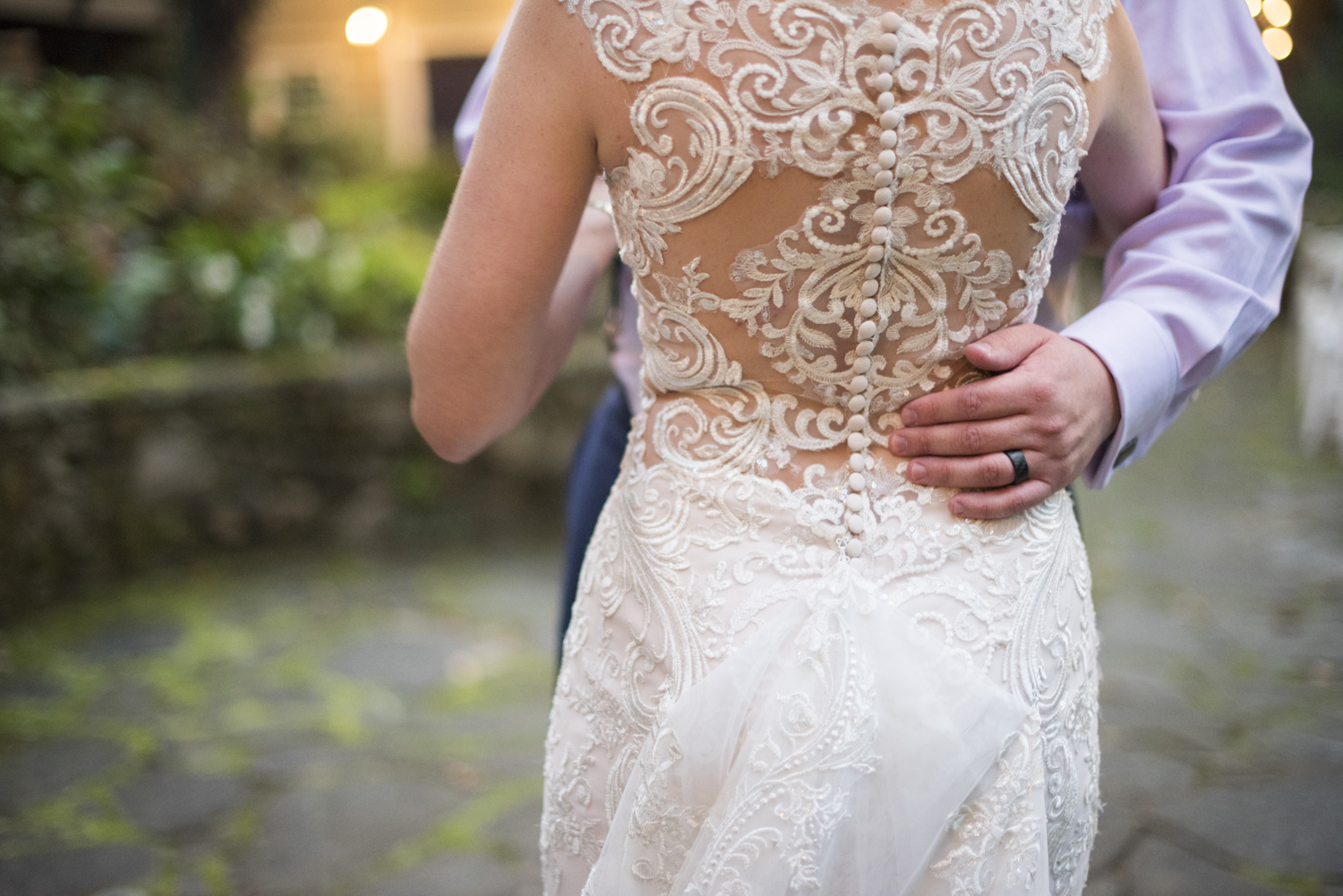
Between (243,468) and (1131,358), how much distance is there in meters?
4.23

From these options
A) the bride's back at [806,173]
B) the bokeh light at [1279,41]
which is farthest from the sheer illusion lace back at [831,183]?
the bokeh light at [1279,41]

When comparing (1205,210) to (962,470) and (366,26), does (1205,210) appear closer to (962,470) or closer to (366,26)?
(962,470)

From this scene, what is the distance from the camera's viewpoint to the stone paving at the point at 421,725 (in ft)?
8.79

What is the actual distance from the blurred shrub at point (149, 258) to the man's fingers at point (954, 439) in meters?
4.30

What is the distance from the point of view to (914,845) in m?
1.01

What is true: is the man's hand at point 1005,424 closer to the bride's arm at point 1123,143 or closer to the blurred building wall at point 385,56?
the bride's arm at point 1123,143

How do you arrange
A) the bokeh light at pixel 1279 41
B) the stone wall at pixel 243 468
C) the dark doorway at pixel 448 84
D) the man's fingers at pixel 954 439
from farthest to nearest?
the dark doorway at pixel 448 84
the bokeh light at pixel 1279 41
the stone wall at pixel 243 468
the man's fingers at pixel 954 439

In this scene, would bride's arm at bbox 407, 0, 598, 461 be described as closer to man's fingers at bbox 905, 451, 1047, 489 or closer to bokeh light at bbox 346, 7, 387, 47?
man's fingers at bbox 905, 451, 1047, 489

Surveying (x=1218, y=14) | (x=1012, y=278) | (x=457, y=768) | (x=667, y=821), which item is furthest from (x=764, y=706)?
(x=457, y=768)

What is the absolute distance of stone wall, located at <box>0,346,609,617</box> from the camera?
4.16m

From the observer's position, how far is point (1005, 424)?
1122mm

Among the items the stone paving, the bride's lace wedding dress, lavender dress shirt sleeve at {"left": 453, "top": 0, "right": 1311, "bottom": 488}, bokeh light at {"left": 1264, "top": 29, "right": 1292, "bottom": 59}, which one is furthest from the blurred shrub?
bokeh light at {"left": 1264, "top": 29, "right": 1292, "bottom": 59}

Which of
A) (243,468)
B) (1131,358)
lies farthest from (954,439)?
(243,468)

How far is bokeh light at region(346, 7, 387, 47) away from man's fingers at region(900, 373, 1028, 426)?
16.6 meters
